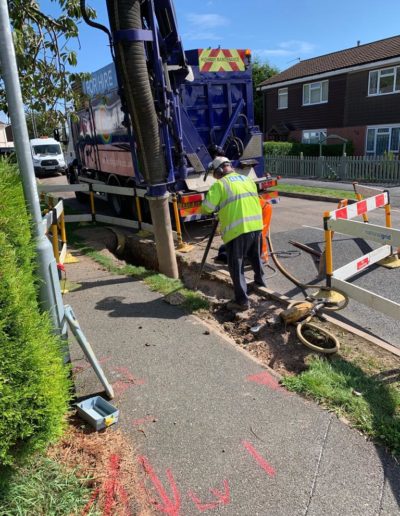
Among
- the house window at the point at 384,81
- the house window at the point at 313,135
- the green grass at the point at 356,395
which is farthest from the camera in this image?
the house window at the point at 313,135

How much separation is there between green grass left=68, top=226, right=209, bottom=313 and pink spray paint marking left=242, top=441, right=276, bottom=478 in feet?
7.60

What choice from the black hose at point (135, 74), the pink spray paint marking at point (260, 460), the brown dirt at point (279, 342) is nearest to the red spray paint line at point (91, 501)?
the pink spray paint marking at point (260, 460)

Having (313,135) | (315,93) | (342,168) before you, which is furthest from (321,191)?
(315,93)

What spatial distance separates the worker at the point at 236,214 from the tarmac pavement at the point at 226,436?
80 centimetres

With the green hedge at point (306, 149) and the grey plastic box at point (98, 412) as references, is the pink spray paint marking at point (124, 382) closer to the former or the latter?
the grey plastic box at point (98, 412)

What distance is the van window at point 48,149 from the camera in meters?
29.7

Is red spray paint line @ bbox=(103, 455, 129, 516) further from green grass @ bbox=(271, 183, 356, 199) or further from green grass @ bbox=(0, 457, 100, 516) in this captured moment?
green grass @ bbox=(271, 183, 356, 199)

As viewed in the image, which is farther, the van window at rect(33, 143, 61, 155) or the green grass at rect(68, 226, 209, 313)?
the van window at rect(33, 143, 61, 155)

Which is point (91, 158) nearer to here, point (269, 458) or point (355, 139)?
point (269, 458)

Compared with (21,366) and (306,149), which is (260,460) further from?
(306,149)

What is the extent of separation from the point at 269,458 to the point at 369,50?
27.3 metres

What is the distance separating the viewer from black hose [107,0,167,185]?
4.78 m

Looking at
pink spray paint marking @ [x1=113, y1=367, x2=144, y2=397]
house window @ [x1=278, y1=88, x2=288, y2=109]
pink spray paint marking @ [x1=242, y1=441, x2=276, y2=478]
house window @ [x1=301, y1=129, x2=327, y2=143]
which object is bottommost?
pink spray paint marking @ [x1=242, y1=441, x2=276, y2=478]

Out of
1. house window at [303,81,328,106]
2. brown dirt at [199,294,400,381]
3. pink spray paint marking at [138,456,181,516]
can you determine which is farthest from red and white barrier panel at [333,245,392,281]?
house window at [303,81,328,106]
